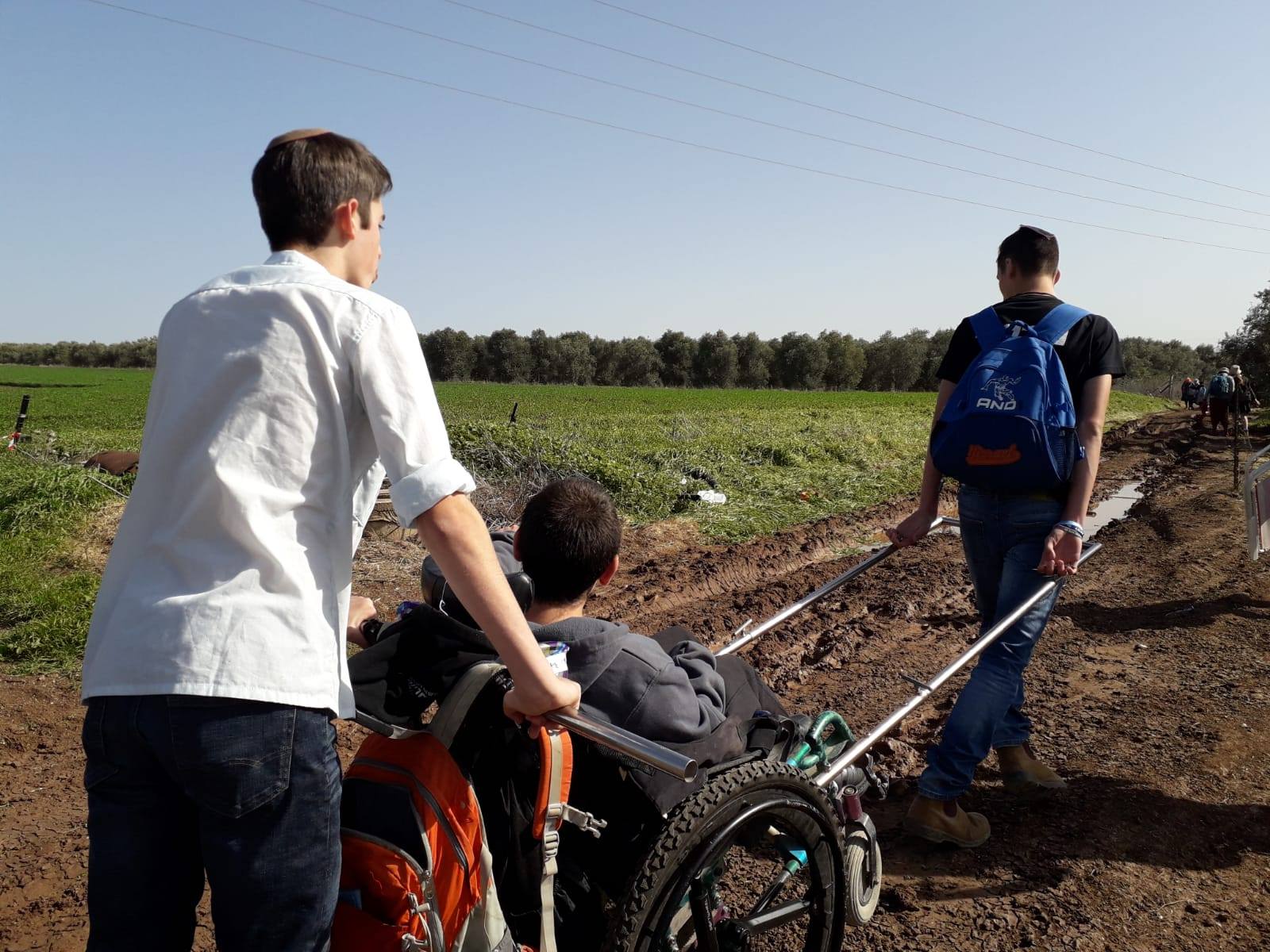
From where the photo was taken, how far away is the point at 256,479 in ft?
4.77

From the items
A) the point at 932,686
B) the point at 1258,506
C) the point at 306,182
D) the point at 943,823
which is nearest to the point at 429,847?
the point at 306,182

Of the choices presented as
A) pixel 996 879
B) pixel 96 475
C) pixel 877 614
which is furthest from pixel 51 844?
pixel 96 475

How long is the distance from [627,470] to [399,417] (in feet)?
33.6

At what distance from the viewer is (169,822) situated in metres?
1.55

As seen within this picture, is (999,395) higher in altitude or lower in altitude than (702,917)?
higher

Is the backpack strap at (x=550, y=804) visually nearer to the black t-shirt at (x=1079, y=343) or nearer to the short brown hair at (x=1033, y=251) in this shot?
the black t-shirt at (x=1079, y=343)

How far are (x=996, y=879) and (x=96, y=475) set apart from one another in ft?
29.8

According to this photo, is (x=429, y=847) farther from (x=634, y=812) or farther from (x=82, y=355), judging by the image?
(x=82, y=355)

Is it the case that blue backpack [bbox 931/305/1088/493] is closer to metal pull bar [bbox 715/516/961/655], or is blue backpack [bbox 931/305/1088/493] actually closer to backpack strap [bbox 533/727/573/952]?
metal pull bar [bbox 715/516/961/655]

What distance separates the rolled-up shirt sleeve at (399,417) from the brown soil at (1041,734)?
2.31 m

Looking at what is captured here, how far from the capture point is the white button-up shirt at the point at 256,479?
143cm

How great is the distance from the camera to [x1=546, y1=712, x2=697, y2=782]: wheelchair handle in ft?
5.45

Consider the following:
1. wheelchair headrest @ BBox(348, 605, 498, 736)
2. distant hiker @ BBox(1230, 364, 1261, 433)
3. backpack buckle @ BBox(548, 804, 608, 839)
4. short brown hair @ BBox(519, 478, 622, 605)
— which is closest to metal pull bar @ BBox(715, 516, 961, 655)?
short brown hair @ BBox(519, 478, 622, 605)

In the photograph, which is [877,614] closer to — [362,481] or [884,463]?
[362,481]
